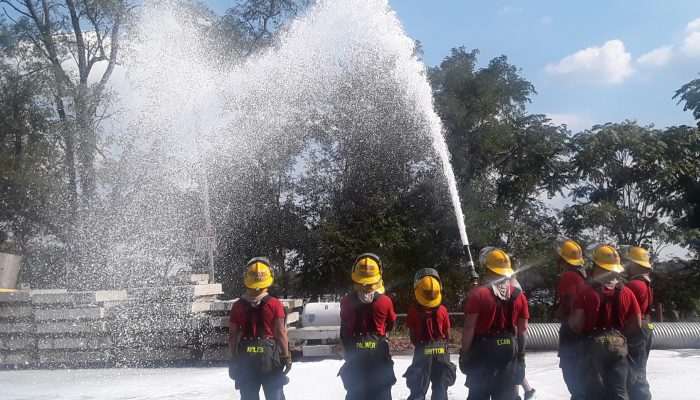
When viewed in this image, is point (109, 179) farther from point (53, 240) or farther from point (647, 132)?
point (647, 132)

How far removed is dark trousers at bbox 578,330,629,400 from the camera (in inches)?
224

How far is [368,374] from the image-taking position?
598cm

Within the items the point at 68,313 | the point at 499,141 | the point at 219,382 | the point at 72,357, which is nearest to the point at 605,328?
the point at 219,382

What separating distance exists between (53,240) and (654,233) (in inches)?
750

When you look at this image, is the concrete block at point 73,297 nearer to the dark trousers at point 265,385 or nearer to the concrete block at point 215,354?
the concrete block at point 215,354

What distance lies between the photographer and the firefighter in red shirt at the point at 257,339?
233 inches

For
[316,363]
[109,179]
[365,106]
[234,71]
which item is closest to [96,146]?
[109,179]

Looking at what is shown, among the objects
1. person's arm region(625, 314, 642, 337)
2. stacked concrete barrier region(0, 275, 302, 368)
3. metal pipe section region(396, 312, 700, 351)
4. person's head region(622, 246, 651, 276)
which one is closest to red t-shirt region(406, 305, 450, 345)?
person's arm region(625, 314, 642, 337)

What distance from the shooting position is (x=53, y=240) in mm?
21578

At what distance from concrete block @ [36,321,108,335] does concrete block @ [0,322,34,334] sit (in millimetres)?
224

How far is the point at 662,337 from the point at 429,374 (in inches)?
293

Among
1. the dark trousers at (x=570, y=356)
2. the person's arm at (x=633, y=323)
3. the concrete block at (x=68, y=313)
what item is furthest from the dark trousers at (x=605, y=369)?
the concrete block at (x=68, y=313)

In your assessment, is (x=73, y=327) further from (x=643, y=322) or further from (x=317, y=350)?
(x=643, y=322)

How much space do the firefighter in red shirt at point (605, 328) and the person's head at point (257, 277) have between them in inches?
116
